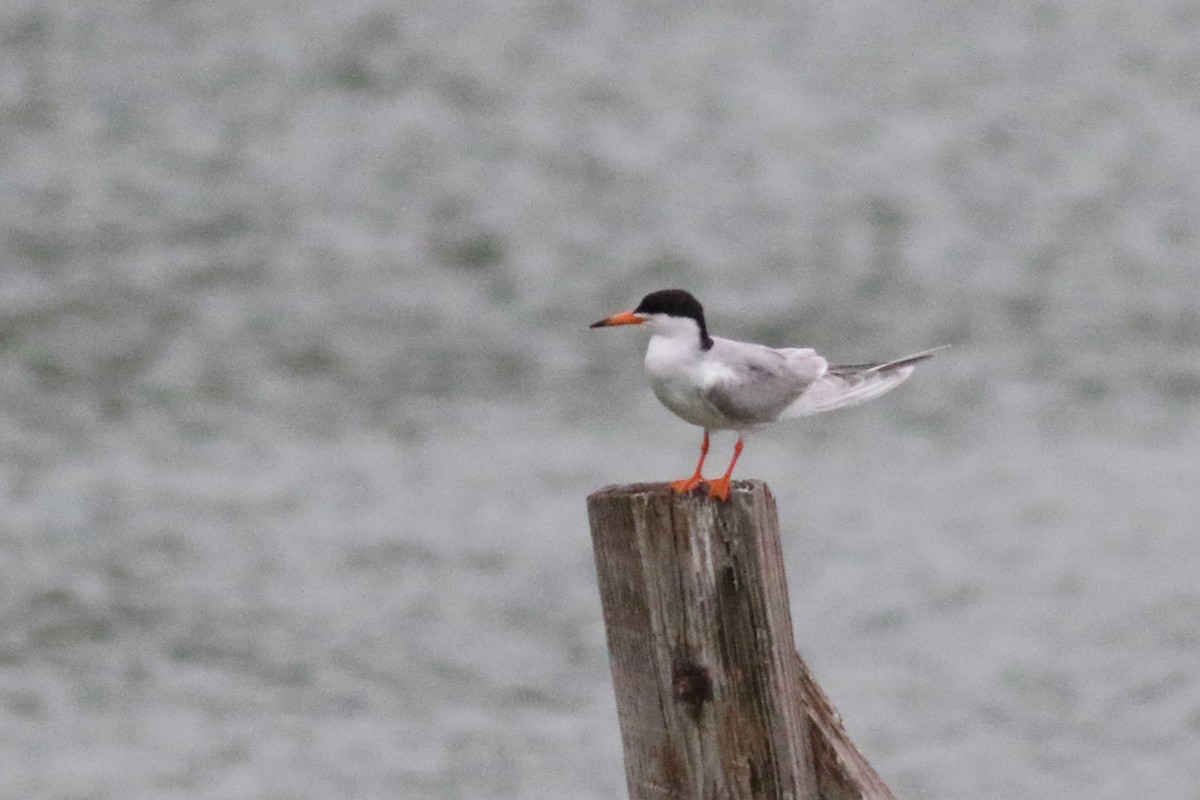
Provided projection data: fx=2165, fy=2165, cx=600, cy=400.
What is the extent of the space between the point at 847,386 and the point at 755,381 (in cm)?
38

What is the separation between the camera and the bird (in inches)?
212

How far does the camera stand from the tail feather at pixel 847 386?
5.55m

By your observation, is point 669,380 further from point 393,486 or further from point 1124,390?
point 1124,390

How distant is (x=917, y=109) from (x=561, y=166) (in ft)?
11.4

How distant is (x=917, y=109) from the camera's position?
766 inches

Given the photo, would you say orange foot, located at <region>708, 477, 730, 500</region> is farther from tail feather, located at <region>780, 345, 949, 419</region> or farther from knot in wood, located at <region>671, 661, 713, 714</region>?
tail feather, located at <region>780, 345, 949, 419</region>

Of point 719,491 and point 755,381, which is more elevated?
point 755,381

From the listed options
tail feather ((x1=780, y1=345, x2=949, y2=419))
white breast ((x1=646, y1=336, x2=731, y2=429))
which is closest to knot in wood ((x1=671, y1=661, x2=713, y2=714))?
white breast ((x1=646, y1=336, x2=731, y2=429))

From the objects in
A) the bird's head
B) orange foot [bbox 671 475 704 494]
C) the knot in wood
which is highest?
the bird's head

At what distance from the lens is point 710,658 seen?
14.6 ft

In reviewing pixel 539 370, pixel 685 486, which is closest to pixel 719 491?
pixel 685 486

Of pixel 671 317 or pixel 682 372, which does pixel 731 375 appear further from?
pixel 671 317

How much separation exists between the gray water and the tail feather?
15.3 ft

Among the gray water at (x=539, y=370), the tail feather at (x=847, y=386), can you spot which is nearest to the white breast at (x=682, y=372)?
the tail feather at (x=847, y=386)
